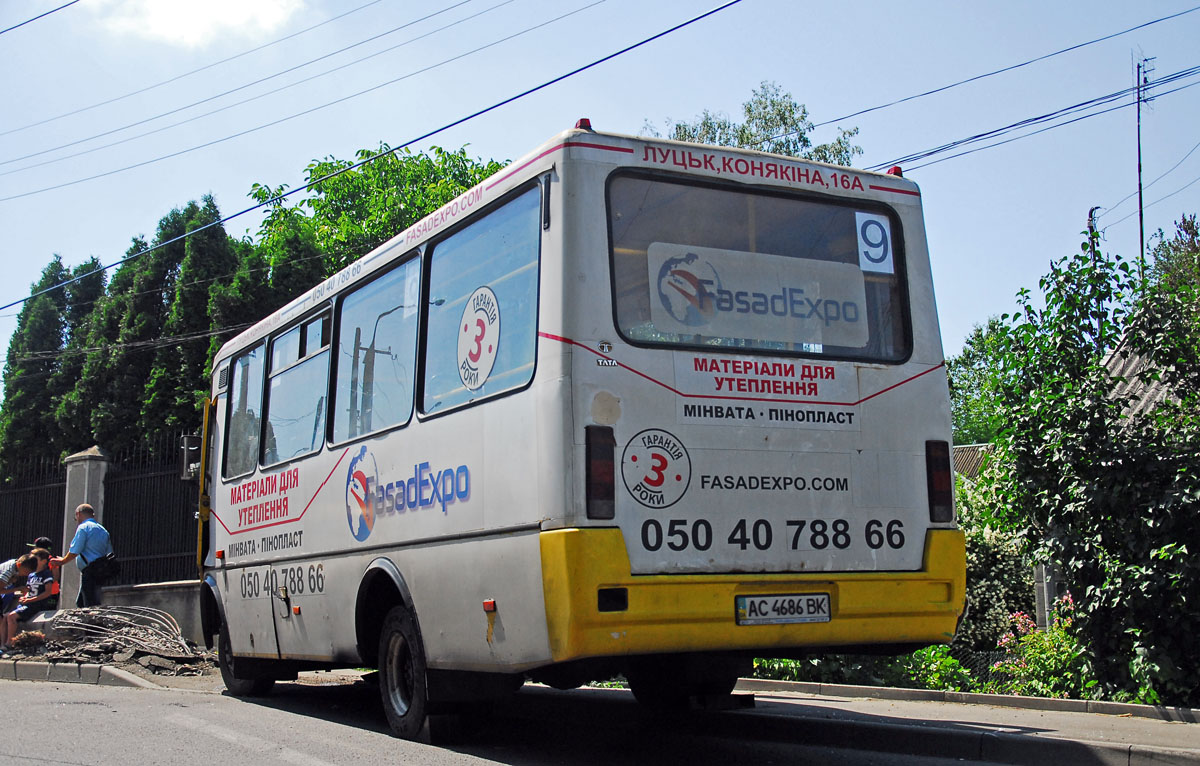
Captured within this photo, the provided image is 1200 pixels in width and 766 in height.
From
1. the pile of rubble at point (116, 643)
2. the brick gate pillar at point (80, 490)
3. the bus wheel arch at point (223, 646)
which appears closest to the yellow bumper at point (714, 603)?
the bus wheel arch at point (223, 646)

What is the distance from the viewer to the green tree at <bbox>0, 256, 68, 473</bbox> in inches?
1542

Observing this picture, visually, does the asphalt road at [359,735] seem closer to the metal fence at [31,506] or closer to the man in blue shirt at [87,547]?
the man in blue shirt at [87,547]

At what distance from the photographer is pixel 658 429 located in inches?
238

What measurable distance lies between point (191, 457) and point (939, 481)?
352 inches

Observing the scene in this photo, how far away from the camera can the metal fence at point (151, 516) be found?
17.0 metres

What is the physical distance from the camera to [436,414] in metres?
7.16

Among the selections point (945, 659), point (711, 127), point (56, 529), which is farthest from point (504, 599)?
point (711, 127)

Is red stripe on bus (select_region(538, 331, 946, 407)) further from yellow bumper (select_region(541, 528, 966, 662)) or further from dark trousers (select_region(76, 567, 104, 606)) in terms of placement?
dark trousers (select_region(76, 567, 104, 606))

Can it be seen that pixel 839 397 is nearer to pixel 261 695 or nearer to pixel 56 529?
pixel 261 695

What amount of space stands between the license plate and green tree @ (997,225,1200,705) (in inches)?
151

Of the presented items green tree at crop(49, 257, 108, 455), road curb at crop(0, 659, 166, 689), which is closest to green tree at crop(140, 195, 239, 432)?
green tree at crop(49, 257, 108, 455)

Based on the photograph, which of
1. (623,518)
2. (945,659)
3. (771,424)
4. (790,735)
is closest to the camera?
(623,518)

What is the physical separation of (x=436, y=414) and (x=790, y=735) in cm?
305

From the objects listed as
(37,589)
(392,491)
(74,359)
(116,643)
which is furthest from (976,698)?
(74,359)
